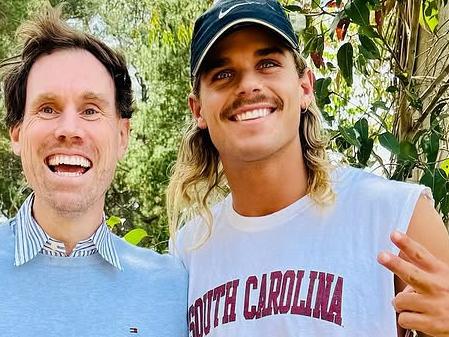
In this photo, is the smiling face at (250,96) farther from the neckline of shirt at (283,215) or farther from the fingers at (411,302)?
the fingers at (411,302)

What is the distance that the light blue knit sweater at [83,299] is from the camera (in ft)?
5.98

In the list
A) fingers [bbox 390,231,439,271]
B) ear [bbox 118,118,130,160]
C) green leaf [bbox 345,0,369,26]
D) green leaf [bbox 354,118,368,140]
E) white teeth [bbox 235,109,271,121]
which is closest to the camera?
fingers [bbox 390,231,439,271]

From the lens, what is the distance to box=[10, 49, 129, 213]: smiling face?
1.93 m

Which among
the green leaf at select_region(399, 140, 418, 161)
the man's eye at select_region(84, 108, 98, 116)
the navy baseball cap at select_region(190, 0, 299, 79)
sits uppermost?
the navy baseball cap at select_region(190, 0, 299, 79)

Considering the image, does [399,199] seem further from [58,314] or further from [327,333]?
[58,314]

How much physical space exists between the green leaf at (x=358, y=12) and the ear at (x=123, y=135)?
31.2 inches

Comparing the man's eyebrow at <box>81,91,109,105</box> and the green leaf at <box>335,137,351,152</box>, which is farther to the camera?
the green leaf at <box>335,137,351,152</box>

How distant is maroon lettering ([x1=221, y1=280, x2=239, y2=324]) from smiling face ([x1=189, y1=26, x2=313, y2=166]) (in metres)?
0.35

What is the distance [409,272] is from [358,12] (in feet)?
3.60

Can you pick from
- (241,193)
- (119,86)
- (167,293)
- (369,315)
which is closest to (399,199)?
(369,315)

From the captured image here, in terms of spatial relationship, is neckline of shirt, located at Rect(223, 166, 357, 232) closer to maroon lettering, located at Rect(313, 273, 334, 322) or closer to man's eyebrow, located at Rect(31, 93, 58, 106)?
maroon lettering, located at Rect(313, 273, 334, 322)

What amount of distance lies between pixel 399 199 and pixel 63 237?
Answer: 2.88 feet

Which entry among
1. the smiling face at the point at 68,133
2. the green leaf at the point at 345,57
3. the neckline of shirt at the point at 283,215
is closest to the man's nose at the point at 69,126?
the smiling face at the point at 68,133

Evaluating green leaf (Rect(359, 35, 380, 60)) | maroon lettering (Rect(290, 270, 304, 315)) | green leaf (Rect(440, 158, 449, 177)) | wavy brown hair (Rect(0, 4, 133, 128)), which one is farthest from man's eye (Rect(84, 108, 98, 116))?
green leaf (Rect(440, 158, 449, 177))
